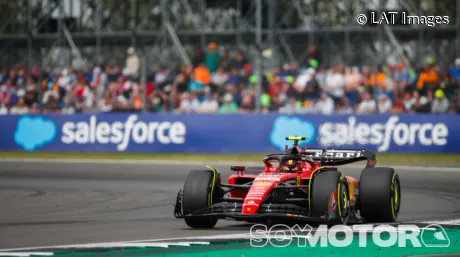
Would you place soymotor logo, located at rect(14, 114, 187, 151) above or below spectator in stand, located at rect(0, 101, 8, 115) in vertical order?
below

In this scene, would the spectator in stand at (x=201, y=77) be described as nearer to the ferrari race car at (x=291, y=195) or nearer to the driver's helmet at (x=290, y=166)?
the ferrari race car at (x=291, y=195)

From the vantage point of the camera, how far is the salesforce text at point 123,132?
88.0 feet

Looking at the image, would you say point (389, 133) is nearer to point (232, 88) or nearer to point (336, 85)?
point (336, 85)

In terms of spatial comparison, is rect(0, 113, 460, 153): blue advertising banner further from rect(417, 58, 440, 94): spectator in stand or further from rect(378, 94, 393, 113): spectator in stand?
rect(417, 58, 440, 94): spectator in stand

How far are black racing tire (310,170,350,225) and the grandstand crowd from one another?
14317 mm

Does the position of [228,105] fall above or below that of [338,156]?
above

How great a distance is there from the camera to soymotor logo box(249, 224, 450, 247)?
9891 millimetres

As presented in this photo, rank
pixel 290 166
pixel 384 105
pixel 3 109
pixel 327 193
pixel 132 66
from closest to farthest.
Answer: pixel 327 193
pixel 290 166
pixel 384 105
pixel 132 66
pixel 3 109

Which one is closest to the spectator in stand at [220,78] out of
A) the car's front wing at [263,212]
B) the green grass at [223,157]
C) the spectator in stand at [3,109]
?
the green grass at [223,157]

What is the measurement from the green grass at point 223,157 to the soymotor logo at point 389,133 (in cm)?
35

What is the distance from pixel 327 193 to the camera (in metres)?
10.9

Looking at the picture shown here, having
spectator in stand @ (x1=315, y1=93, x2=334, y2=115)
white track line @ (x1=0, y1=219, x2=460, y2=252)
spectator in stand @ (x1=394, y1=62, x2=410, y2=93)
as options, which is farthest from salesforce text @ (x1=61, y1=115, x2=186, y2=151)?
white track line @ (x1=0, y1=219, x2=460, y2=252)

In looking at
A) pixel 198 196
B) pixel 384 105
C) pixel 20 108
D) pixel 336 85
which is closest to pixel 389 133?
pixel 384 105

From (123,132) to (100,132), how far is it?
0.68 meters
